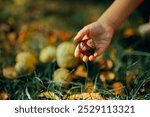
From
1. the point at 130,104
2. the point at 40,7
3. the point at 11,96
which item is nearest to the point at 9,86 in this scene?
the point at 11,96

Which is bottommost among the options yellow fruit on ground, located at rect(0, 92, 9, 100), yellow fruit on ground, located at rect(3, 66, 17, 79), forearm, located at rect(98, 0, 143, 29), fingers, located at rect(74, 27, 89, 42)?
yellow fruit on ground, located at rect(0, 92, 9, 100)

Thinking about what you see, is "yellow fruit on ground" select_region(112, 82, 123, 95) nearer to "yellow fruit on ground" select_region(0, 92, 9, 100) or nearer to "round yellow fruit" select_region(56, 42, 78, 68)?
"round yellow fruit" select_region(56, 42, 78, 68)

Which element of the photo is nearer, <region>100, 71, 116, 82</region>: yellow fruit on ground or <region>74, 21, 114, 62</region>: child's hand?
<region>74, 21, 114, 62</region>: child's hand

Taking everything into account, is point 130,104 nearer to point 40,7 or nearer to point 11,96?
point 11,96

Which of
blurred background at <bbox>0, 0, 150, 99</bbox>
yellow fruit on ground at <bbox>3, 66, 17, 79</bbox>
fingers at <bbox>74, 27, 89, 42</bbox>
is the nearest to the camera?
fingers at <bbox>74, 27, 89, 42</bbox>

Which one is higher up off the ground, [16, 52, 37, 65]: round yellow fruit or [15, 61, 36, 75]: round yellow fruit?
[16, 52, 37, 65]: round yellow fruit

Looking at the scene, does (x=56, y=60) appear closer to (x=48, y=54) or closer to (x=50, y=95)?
(x=48, y=54)

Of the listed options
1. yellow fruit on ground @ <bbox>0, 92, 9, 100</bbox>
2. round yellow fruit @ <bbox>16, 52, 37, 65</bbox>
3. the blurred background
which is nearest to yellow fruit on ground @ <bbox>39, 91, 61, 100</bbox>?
the blurred background

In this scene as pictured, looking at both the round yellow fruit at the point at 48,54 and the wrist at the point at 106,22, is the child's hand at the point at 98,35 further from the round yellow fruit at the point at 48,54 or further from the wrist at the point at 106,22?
the round yellow fruit at the point at 48,54
